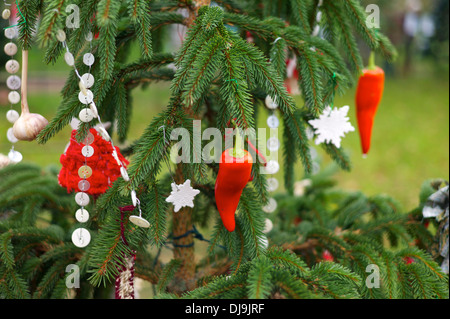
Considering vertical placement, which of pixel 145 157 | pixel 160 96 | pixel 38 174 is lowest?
pixel 145 157

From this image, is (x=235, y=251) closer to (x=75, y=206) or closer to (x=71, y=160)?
(x=71, y=160)

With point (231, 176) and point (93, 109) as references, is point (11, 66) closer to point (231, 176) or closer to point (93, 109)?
point (93, 109)

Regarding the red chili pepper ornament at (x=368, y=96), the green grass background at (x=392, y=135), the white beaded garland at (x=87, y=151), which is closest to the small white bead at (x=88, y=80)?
the white beaded garland at (x=87, y=151)

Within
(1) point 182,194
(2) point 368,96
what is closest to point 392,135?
(2) point 368,96

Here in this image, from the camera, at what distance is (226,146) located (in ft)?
3.43

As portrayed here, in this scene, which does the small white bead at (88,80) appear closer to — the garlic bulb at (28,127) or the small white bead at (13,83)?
the garlic bulb at (28,127)

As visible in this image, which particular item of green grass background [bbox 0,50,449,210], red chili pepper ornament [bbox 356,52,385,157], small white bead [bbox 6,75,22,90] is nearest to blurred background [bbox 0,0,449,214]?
green grass background [bbox 0,50,449,210]

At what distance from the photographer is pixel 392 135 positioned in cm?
508

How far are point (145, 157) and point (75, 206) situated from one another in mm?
663

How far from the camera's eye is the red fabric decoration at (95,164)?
111 centimetres

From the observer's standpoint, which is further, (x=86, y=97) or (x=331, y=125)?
(x=331, y=125)

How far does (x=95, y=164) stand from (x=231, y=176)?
41 centimetres

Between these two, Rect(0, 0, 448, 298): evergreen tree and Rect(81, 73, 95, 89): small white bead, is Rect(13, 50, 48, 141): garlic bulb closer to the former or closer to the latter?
Rect(0, 0, 448, 298): evergreen tree
